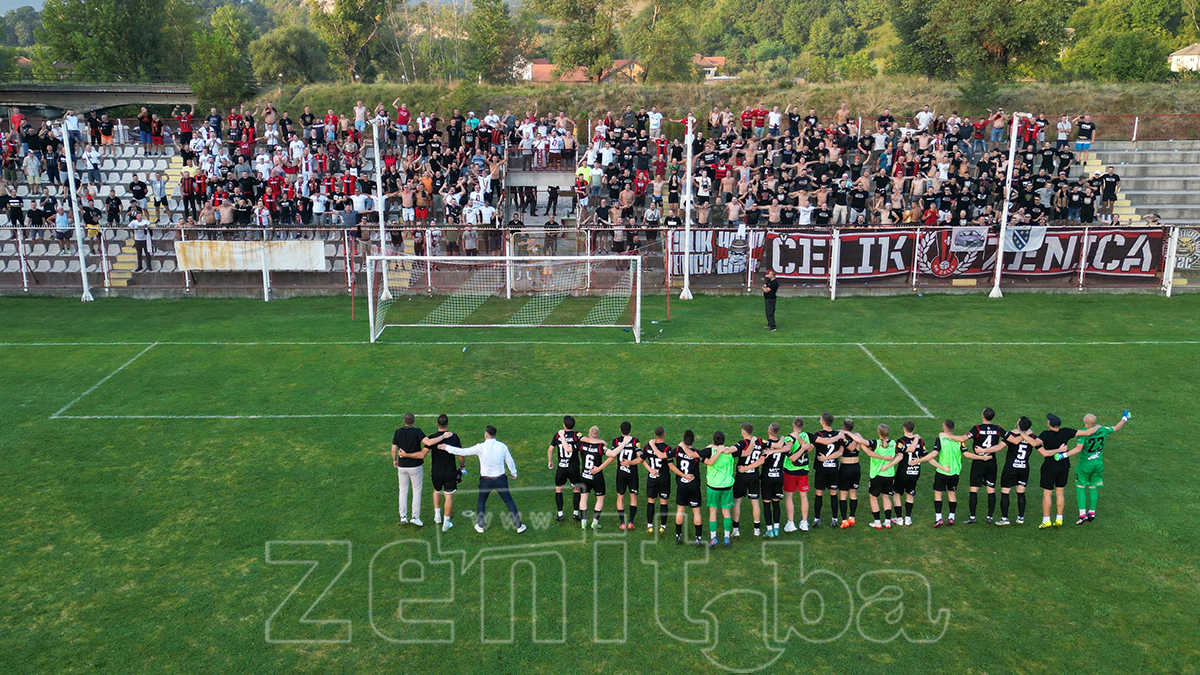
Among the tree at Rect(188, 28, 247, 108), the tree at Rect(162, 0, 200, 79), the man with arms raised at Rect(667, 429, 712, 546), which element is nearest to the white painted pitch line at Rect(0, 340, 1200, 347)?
the man with arms raised at Rect(667, 429, 712, 546)

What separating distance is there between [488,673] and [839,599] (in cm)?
402

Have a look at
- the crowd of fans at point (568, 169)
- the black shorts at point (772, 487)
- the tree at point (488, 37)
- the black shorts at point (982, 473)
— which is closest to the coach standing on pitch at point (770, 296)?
the crowd of fans at point (568, 169)

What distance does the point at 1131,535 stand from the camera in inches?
428

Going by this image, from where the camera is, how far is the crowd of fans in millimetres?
27750

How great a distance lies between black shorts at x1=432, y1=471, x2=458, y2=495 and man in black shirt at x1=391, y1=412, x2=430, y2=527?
0.21 m

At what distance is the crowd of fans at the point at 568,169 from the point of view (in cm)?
2775

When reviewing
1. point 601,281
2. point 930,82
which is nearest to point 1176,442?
point 601,281

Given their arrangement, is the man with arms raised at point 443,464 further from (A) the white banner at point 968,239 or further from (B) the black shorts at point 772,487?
(A) the white banner at point 968,239

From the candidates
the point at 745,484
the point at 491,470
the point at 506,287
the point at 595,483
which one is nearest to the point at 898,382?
the point at 745,484

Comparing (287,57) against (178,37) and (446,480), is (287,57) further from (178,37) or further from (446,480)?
(446,480)

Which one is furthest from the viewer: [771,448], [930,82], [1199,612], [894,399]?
[930,82]

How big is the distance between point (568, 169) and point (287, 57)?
50.6 meters

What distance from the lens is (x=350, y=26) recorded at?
67312 mm

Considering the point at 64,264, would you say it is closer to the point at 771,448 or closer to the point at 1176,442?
the point at 771,448
